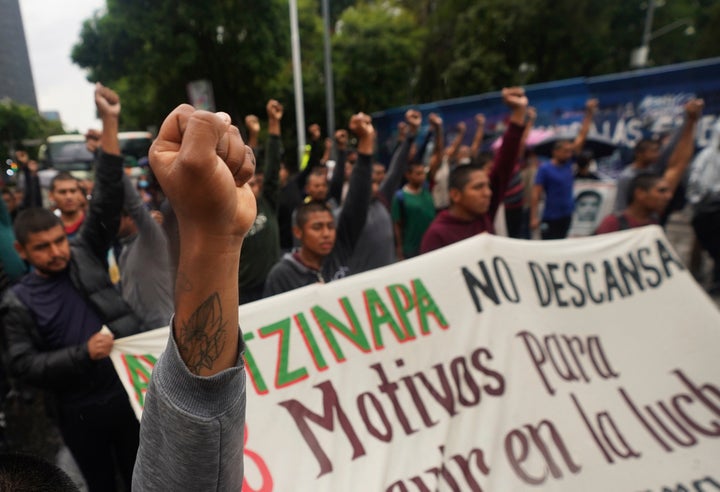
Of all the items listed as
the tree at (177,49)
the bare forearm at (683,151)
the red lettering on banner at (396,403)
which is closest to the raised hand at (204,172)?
the red lettering on banner at (396,403)

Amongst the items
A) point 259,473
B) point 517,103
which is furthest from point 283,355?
point 517,103

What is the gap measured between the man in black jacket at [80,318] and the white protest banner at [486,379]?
66 cm

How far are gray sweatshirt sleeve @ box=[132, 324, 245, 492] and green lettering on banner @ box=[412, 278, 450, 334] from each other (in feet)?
4.75

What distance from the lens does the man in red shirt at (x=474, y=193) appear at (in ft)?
8.87

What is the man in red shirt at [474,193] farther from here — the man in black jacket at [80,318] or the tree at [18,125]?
the tree at [18,125]

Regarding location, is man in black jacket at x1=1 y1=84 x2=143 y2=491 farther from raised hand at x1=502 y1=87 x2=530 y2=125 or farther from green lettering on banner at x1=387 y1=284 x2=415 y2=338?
raised hand at x1=502 y1=87 x2=530 y2=125

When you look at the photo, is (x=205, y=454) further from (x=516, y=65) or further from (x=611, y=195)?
(x=516, y=65)

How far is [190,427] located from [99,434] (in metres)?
1.77

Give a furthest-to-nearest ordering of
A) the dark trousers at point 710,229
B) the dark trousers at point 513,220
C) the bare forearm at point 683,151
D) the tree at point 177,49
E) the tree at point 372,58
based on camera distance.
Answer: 1. the tree at point 372,58
2. the tree at point 177,49
3. the dark trousers at point 513,220
4. the dark trousers at point 710,229
5. the bare forearm at point 683,151

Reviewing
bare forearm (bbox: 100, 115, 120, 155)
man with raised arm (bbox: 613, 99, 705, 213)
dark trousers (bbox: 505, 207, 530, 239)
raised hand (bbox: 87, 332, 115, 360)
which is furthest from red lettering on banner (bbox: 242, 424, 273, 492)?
dark trousers (bbox: 505, 207, 530, 239)

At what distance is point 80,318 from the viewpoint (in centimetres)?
198

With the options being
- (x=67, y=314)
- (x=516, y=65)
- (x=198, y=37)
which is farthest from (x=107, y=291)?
(x=516, y=65)

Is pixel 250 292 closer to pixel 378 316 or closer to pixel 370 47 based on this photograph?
pixel 378 316

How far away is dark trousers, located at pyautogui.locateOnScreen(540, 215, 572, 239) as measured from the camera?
539cm
